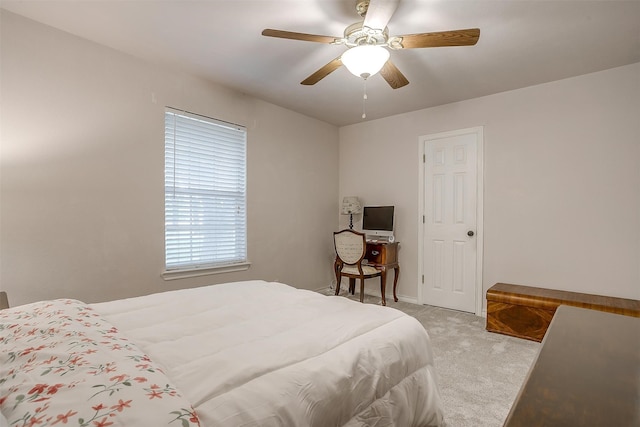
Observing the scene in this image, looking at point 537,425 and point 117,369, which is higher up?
point 537,425

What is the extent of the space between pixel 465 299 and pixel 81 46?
4.55 meters

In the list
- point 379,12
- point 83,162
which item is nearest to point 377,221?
point 379,12

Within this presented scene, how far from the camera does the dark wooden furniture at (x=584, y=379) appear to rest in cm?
52

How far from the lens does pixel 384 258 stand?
4105mm

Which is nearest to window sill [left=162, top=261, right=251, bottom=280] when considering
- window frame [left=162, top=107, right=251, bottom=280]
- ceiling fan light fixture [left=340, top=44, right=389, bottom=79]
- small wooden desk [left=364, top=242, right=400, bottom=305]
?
window frame [left=162, top=107, right=251, bottom=280]

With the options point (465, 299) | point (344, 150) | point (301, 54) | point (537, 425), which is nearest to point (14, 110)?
point (301, 54)

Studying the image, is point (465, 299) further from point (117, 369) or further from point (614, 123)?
point (117, 369)

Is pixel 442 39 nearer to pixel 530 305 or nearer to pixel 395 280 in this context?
pixel 530 305

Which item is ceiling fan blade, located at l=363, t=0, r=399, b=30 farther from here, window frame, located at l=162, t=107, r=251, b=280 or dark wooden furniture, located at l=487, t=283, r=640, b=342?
dark wooden furniture, located at l=487, t=283, r=640, b=342

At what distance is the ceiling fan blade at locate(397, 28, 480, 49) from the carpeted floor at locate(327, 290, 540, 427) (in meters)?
1.99

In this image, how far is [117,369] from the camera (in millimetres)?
869

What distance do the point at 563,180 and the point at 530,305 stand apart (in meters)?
1.33

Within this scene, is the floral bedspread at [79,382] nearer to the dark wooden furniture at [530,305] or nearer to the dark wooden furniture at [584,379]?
the dark wooden furniture at [584,379]

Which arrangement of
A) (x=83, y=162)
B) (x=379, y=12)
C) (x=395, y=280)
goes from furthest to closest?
1. (x=395, y=280)
2. (x=83, y=162)
3. (x=379, y=12)
